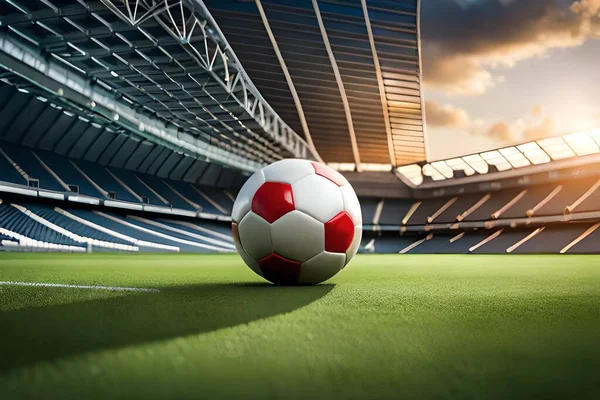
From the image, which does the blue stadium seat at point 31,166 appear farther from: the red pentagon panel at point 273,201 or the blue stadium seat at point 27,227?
the red pentagon panel at point 273,201

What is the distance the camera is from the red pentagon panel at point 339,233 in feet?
15.9

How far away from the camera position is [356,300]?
4.01 meters

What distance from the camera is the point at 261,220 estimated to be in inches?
190

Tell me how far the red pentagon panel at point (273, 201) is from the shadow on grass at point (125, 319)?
722 millimetres

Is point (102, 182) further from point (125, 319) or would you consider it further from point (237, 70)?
Result: point (125, 319)

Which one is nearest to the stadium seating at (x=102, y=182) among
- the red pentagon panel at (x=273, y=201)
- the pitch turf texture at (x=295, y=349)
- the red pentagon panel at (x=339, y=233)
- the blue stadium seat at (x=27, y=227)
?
the blue stadium seat at (x=27, y=227)

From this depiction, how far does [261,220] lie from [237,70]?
19.8 m

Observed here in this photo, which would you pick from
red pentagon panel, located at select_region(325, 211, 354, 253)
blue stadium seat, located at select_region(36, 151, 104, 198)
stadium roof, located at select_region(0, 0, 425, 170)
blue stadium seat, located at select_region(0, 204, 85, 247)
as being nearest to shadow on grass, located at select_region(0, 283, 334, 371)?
red pentagon panel, located at select_region(325, 211, 354, 253)

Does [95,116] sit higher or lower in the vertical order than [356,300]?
higher

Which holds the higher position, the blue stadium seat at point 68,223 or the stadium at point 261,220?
the stadium at point 261,220

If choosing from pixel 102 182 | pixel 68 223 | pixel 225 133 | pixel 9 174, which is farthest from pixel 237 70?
pixel 102 182

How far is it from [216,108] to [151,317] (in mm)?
25230

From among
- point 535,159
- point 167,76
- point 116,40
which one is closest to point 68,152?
point 167,76

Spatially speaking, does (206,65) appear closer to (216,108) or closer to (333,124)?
(216,108)
